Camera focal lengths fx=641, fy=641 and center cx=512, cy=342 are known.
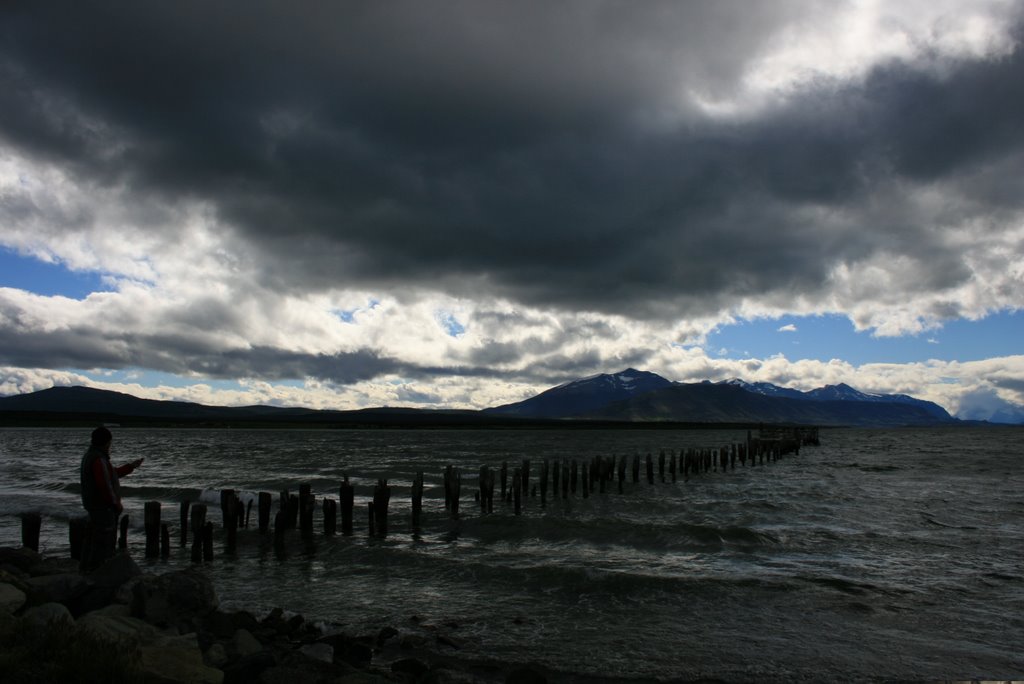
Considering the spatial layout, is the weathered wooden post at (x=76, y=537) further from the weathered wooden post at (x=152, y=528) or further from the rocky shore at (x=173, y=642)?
the rocky shore at (x=173, y=642)

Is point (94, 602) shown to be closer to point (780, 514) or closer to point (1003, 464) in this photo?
point (780, 514)

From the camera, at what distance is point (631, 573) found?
46.1 feet

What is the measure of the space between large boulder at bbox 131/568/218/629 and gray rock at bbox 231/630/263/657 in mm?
1564

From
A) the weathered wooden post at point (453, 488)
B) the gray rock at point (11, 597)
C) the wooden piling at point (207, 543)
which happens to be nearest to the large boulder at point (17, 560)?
the wooden piling at point (207, 543)

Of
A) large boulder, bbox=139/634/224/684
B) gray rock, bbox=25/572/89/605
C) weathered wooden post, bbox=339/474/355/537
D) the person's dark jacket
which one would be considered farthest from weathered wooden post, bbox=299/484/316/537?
large boulder, bbox=139/634/224/684

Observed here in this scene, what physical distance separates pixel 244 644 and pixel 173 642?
4.50ft

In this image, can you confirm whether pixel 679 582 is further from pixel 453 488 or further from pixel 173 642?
pixel 453 488

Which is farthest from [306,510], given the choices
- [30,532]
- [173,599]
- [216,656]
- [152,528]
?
[216,656]

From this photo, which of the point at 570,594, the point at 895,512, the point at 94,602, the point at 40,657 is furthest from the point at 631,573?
the point at 895,512

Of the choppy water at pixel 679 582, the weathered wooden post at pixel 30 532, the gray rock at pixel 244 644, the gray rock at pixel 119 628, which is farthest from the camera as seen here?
the weathered wooden post at pixel 30 532

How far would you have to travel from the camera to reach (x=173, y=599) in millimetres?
10266

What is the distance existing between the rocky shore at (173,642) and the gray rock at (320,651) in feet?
0.06

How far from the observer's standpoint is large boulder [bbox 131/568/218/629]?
373 inches

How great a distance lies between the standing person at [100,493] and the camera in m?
10.9
